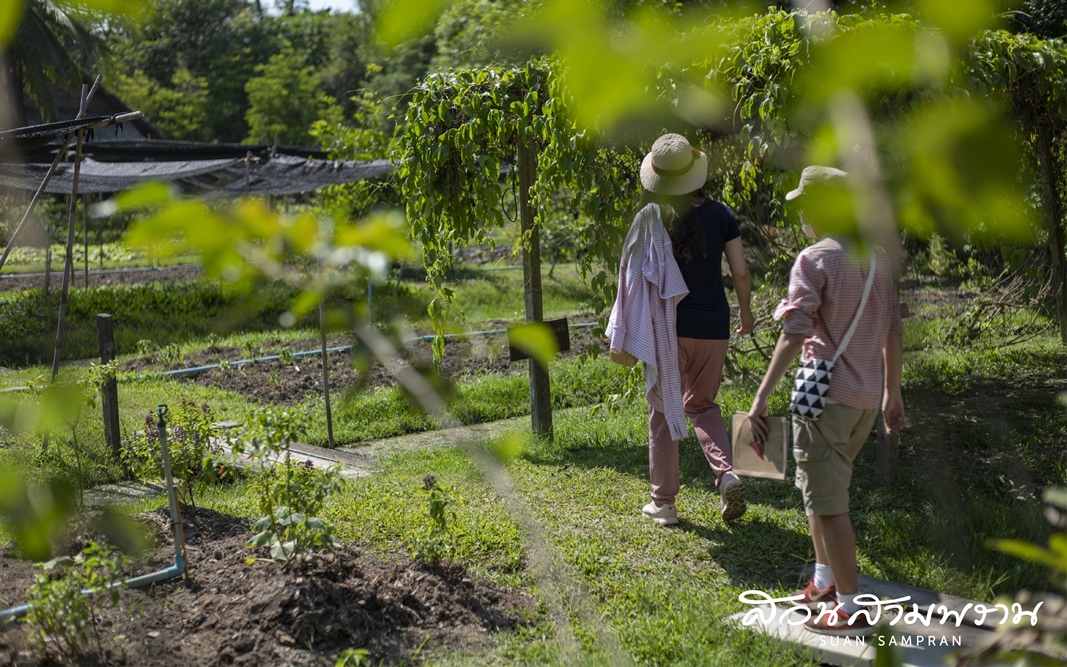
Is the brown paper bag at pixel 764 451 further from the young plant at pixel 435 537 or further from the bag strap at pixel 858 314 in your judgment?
the young plant at pixel 435 537

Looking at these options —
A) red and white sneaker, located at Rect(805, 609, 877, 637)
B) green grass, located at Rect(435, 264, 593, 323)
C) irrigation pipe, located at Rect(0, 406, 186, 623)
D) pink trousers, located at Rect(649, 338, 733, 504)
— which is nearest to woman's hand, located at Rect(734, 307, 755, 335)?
pink trousers, located at Rect(649, 338, 733, 504)

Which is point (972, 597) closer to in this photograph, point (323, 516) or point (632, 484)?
point (632, 484)

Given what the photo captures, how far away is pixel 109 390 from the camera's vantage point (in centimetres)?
553

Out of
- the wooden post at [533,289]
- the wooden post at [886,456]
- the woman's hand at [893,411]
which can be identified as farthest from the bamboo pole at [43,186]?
the wooden post at [886,456]

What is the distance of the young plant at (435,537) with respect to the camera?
12.6 ft

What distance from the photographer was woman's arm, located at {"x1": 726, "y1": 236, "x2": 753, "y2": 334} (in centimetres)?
432

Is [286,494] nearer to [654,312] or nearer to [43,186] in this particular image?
[654,312]

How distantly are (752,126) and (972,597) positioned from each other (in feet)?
8.63

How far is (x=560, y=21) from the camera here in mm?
1031

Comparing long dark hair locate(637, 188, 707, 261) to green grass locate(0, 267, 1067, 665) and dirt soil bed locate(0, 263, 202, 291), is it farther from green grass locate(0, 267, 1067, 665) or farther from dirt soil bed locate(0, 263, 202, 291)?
dirt soil bed locate(0, 263, 202, 291)

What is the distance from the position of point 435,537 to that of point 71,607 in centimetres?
153

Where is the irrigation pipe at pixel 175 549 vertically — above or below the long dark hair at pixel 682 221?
below

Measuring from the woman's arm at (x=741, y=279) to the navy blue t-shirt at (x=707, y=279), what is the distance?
4cm

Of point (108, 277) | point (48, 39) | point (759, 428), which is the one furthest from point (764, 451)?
point (108, 277)
